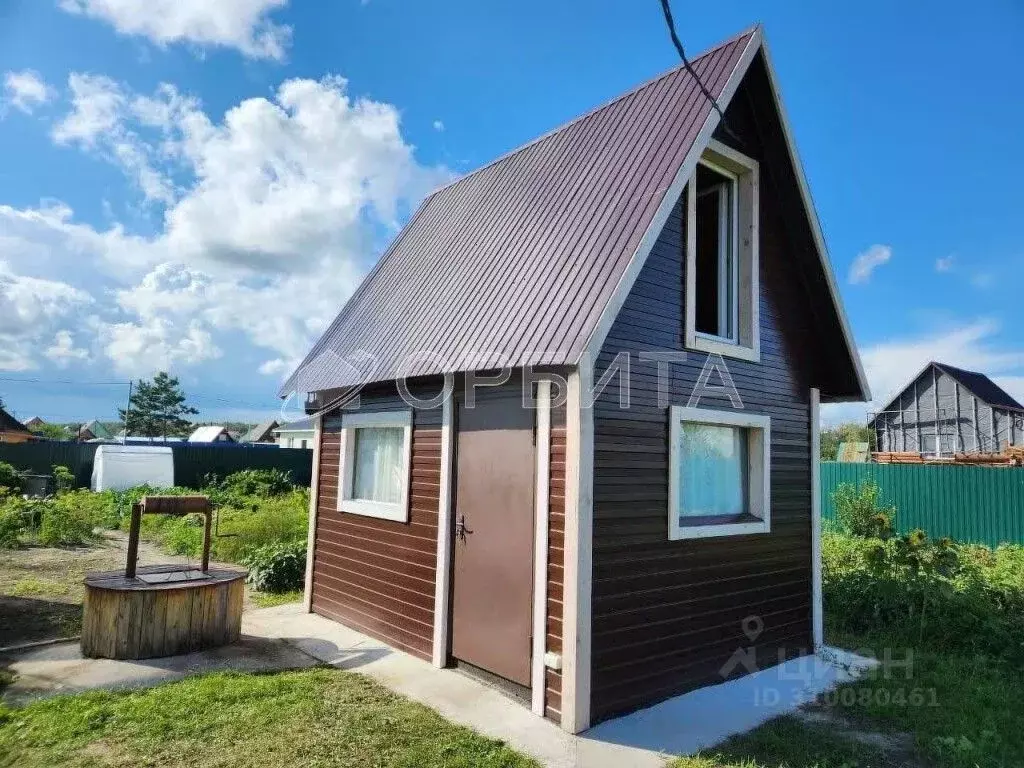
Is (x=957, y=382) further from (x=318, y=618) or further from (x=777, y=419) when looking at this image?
(x=318, y=618)

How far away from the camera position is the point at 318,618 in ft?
24.9

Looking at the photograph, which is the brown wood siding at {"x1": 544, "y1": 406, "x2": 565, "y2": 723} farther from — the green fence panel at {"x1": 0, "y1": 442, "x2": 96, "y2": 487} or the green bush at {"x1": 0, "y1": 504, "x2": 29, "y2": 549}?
the green fence panel at {"x1": 0, "y1": 442, "x2": 96, "y2": 487}

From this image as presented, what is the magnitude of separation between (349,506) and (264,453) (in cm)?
1756

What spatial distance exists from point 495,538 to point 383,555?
1.85m

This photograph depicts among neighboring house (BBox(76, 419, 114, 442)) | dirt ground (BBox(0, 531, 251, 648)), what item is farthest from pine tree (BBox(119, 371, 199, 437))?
dirt ground (BBox(0, 531, 251, 648))

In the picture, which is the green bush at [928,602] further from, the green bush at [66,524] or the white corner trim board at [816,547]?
the green bush at [66,524]

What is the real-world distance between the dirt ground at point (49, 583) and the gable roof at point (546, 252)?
11.5 feet

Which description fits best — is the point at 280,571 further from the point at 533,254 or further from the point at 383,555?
the point at 533,254

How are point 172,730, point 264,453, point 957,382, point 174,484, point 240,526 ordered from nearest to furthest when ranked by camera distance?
point 172,730
point 240,526
point 174,484
point 264,453
point 957,382

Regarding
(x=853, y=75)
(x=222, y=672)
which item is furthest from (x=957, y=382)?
(x=222, y=672)

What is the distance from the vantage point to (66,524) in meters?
12.9

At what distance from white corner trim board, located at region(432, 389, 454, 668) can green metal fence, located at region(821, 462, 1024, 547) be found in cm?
1215

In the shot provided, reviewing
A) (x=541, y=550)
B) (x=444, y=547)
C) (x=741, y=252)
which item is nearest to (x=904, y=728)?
(x=541, y=550)

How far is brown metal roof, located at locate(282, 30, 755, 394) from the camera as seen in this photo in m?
5.10
